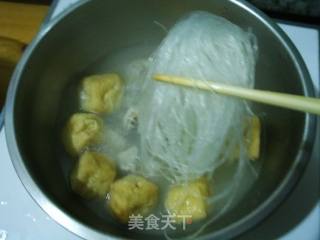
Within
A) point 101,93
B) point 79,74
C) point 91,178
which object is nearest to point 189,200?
point 91,178

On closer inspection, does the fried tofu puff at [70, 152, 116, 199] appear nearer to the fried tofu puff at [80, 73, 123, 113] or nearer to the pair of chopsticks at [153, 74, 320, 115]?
the fried tofu puff at [80, 73, 123, 113]

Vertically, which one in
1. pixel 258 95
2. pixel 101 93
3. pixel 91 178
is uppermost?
pixel 258 95

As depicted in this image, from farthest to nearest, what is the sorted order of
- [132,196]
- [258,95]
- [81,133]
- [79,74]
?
[79,74], [81,133], [132,196], [258,95]

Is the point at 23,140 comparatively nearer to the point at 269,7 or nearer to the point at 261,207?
the point at 261,207

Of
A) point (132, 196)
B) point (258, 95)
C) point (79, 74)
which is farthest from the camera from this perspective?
point (79, 74)

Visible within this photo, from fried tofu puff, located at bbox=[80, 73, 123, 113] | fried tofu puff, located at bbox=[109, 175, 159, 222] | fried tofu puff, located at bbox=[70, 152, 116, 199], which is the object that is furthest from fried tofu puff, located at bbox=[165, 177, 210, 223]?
fried tofu puff, located at bbox=[80, 73, 123, 113]

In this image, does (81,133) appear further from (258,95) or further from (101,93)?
(258,95)
